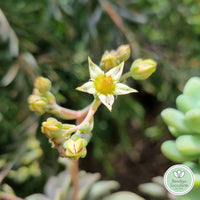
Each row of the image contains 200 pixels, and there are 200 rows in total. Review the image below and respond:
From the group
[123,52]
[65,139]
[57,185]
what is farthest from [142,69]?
[57,185]

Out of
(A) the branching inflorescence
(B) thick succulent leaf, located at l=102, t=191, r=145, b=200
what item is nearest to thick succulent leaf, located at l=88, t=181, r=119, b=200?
(B) thick succulent leaf, located at l=102, t=191, r=145, b=200

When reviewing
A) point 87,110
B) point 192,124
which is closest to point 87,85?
point 87,110

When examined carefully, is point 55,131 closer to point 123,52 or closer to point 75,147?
point 75,147

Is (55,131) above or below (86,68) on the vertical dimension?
above

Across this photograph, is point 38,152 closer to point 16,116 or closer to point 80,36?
point 16,116

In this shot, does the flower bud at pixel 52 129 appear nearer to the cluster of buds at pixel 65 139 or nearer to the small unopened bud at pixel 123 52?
the cluster of buds at pixel 65 139

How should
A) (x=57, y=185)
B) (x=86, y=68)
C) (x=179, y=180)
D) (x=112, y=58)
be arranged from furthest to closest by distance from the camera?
(x=86, y=68) < (x=57, y=185) < (x=112, y=58) < (x=179, y=180)
